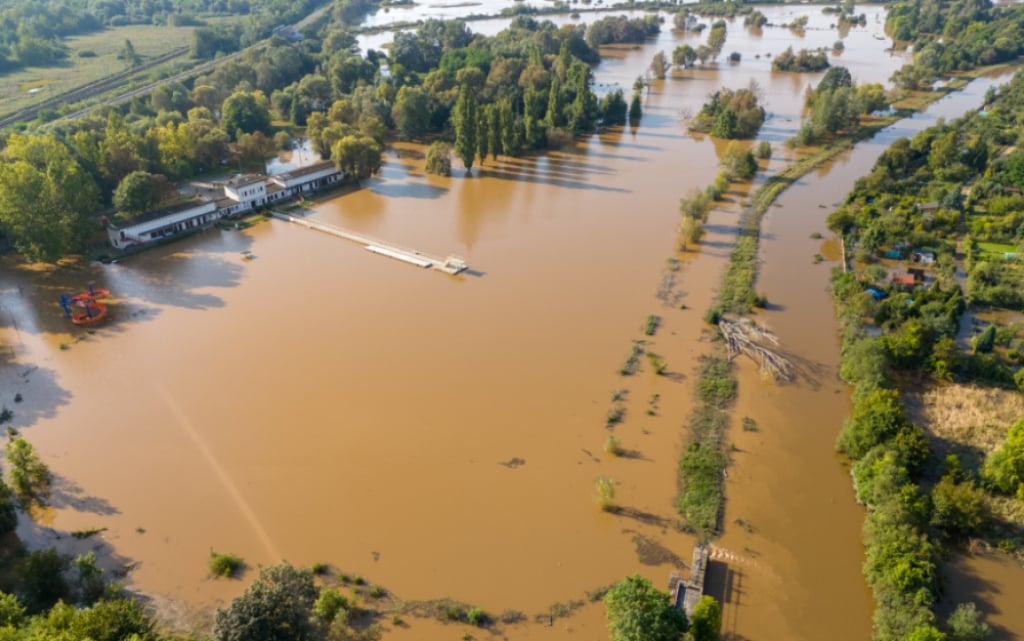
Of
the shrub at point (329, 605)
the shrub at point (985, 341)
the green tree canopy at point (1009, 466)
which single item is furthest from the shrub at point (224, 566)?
the shrub at point (985, 341)

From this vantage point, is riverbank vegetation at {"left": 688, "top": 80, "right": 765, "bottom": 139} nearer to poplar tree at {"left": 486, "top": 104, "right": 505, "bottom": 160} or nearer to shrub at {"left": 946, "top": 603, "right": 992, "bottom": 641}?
poplar tree at {"left": 486, "top": 104, "right": 505, "bottom": 160}

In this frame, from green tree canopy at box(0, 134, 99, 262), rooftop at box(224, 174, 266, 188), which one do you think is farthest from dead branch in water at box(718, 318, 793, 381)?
green tree canopy at box(0, 134, 99, 262)

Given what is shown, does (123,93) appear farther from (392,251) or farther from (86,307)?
(392,251)

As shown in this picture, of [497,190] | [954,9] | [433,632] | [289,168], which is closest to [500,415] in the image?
[433,632]

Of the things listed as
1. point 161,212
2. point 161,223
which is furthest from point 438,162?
point 161,223

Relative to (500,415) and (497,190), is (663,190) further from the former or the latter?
(500,415)
